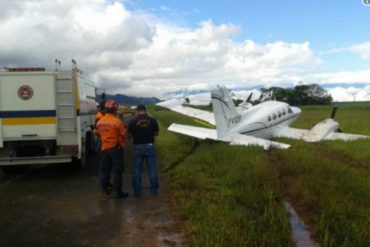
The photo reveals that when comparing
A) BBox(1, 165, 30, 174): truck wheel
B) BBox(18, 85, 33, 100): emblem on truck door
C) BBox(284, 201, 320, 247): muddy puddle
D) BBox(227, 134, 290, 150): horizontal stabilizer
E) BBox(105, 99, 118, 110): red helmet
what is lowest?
BBox(284, 201, 320, 247): muddy puddle

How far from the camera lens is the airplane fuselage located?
58.9 feet

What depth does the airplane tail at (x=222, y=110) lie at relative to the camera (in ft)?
56.4

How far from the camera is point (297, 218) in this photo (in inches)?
300

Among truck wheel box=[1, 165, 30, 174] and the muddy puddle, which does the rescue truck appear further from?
the muddy puddle

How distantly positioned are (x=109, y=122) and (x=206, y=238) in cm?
402

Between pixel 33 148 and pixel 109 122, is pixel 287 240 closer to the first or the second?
pixel 109 122

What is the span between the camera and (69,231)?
704cm

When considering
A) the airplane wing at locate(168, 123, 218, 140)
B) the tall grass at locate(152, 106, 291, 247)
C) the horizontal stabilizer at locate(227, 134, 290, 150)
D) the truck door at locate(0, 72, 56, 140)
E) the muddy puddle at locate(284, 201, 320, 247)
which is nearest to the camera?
the tall grass at locate(152, 106, 291, 247)

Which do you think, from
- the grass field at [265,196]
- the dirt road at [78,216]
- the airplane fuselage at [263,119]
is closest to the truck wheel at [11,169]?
the dirt road at [78,216]

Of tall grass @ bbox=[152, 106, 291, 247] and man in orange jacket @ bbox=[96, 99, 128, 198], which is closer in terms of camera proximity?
tall grass @ bbox=[152, 106, 291, 247]

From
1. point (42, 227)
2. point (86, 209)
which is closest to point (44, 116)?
point (86, 209)

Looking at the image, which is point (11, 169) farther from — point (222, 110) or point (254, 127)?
point (254, 127)

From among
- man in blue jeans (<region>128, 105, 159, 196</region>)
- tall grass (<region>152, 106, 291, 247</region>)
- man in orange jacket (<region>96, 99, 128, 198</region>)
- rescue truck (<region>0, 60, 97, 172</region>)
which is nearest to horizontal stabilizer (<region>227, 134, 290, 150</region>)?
tall grass (<region>152, 106, 291, 247</region>)

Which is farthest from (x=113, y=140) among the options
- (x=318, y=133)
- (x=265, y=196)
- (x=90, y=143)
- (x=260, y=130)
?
(x=318, y=133)
